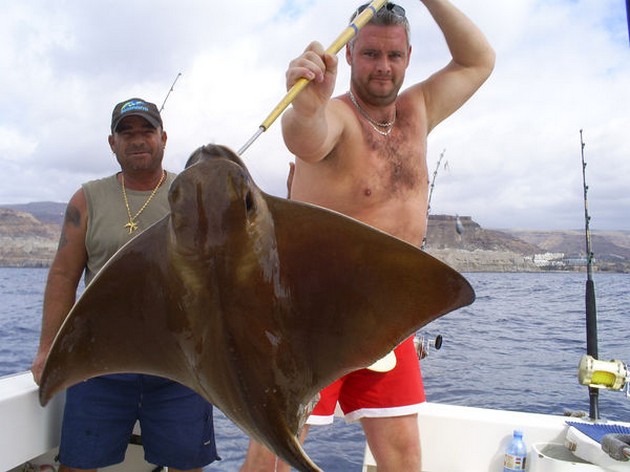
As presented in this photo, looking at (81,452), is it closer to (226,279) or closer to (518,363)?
(226,279)

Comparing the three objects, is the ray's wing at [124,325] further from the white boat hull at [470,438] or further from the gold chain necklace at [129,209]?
the white boat hull at [470,438]

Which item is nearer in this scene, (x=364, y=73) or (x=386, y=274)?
(x=386, y=274)

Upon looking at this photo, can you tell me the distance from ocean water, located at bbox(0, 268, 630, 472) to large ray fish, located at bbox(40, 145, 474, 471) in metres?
3.73

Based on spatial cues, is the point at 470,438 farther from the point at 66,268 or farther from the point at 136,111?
the point at 136,111

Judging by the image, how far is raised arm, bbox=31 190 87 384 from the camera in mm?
3084

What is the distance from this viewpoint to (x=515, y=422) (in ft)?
12.1

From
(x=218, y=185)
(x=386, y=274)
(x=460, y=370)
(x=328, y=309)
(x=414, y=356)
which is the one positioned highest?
(x=218, y=185)

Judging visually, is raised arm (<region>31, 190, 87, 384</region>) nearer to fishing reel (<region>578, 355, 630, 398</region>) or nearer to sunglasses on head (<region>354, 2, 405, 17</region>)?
sunglasses on head (<region>354, 2, 405, 17</region>)

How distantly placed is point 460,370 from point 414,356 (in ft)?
30.1

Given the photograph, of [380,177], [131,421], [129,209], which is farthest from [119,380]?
[380,177]

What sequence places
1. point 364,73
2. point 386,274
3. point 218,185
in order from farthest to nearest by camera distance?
point 364,73 < point 386,274 < point 218,185

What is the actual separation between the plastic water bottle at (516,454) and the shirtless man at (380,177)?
106 cm

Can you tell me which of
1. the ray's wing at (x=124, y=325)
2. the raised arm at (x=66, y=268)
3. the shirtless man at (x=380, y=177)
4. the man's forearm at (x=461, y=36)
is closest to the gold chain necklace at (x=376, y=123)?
the shirtless man at (x=380, y=177)

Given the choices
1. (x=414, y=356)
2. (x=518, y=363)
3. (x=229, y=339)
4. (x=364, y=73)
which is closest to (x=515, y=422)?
(x=414, y=356)
